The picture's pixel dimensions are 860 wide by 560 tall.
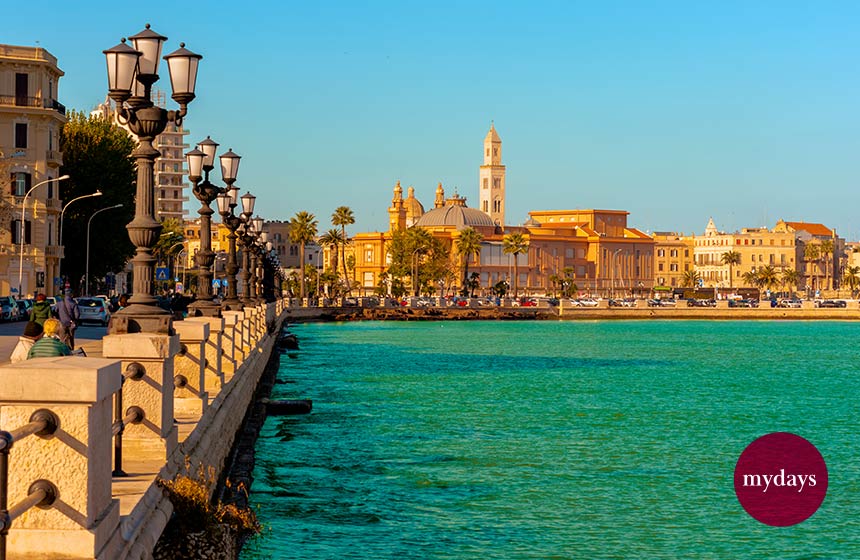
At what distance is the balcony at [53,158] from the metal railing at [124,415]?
6017 centimetres

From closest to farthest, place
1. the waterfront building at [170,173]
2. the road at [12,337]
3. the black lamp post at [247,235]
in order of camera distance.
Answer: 1. the road at [12,337]
2. the black lamp post at [247,235]
3. the waterfront building at [170,173]

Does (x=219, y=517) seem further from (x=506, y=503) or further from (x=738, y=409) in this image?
(x=738, y=409)

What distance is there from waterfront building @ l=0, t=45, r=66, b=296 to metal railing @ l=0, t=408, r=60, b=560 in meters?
62.2

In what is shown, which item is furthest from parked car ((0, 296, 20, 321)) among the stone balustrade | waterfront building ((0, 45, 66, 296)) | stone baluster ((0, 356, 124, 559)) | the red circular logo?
stone baluster ((0, 356, 124, 559))

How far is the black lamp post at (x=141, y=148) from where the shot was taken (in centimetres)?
1261

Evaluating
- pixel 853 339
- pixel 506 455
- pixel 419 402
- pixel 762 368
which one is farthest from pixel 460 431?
pixel 853 339

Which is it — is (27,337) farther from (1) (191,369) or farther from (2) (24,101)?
(2) (24,101)

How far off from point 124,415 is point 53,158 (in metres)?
60.7

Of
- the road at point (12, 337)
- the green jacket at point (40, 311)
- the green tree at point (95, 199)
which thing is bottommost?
the road at point (12, 337)

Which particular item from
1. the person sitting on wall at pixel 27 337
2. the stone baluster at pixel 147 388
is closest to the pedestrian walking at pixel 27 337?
the person sitting on wall at pixel 27 337

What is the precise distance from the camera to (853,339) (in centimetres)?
11788

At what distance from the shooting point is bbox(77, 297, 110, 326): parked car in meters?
52.4

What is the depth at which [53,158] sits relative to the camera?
68562mm

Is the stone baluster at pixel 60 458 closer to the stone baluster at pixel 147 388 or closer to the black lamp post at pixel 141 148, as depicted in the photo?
the stone baluster at pixel 147 388
